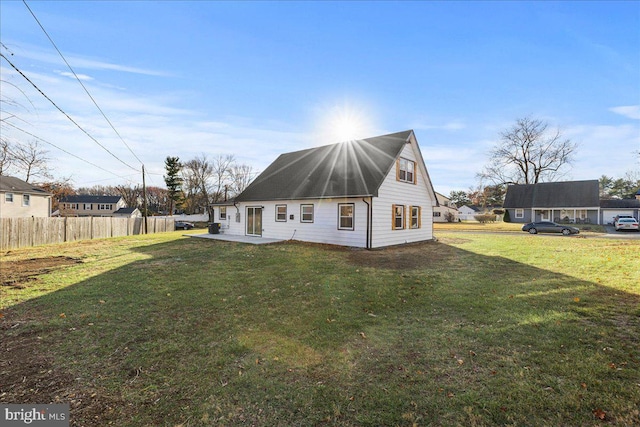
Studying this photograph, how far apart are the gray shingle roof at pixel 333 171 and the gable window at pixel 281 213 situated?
707 millimetres

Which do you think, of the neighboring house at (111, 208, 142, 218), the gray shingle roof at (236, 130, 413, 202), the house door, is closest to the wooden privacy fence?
the gray shingle roof at (236, 130, 413, 202)

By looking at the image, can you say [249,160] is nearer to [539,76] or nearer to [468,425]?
[539,76]

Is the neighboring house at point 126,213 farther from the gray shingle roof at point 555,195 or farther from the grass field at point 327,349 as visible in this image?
the gray shingle roof at point 555,195

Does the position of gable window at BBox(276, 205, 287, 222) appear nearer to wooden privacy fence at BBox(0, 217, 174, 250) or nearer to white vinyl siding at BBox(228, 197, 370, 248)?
white vinyl siding at BBox(228, 197, 370, 248)

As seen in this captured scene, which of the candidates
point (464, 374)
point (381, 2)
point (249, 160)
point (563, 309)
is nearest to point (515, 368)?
point (464, 374)

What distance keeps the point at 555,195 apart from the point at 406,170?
36737 millimetres

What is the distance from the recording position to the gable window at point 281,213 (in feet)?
60.2

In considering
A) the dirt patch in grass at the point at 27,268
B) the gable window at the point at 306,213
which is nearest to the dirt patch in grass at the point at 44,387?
the dirt patch in grass at the point at 27,268

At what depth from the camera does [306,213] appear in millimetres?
17219

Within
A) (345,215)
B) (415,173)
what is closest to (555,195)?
(415,173)

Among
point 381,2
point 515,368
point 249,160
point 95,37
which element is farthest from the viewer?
point 249,160

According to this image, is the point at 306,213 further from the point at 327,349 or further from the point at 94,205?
the point at 94,205

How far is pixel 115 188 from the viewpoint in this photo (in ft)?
279

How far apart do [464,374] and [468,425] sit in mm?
909
